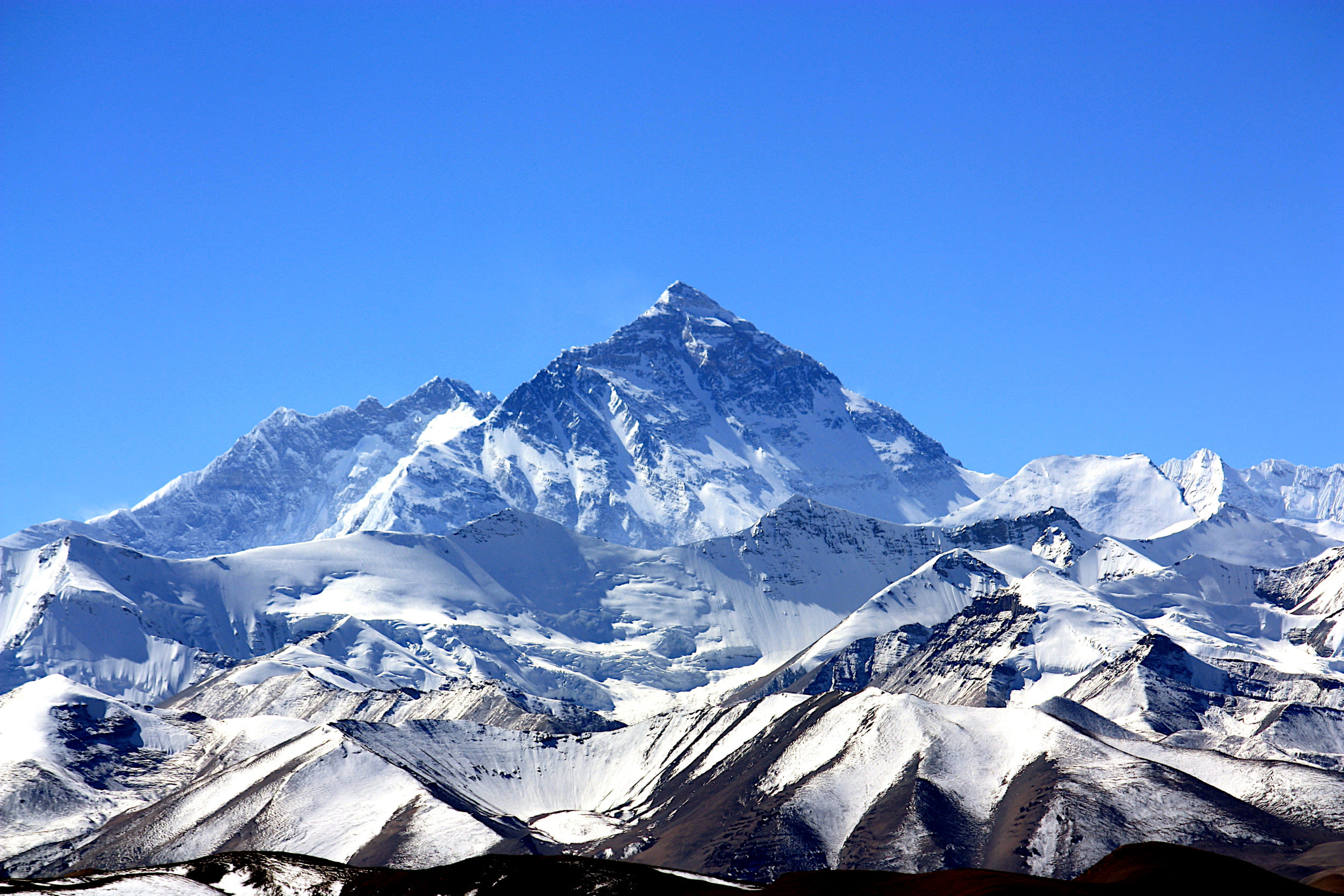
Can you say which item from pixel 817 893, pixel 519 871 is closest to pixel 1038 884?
pixel 817 893

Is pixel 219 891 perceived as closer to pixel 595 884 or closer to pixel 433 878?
pixel 433 878

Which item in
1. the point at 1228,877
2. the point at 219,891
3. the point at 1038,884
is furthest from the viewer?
the point at 219,891

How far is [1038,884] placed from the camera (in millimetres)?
138125

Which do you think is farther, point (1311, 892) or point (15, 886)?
point (15, 886)

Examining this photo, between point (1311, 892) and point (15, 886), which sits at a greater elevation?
point (15, 886)

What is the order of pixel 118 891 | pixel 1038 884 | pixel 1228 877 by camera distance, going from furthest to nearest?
1. pixel 118 891
2. pixel 1228 877
3. pixel 1038 884

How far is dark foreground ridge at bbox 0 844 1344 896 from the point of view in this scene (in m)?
145

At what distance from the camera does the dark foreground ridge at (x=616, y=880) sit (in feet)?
476

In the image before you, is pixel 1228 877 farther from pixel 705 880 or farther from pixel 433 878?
pixel 433 878

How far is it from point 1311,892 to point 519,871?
8506 cm

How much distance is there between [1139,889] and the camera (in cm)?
14425

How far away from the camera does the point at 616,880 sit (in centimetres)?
17000

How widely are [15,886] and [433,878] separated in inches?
1828

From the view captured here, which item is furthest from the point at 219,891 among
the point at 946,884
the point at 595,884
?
the point at 946,884
